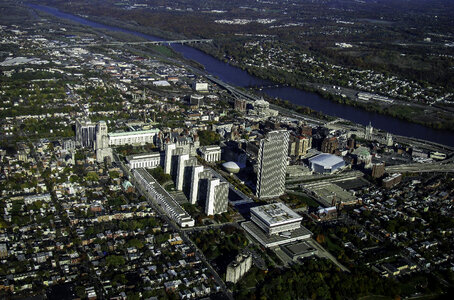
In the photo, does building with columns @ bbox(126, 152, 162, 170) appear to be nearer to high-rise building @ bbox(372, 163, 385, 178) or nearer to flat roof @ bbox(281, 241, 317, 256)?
flat roof @ bbox(281, 241, 317, 256)

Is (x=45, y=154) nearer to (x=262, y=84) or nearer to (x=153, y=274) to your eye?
(x=153, y=274)

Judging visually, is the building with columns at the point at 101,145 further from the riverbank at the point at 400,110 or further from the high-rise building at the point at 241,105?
the riverbank at the point at 400,110

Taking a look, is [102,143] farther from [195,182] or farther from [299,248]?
[299,248]

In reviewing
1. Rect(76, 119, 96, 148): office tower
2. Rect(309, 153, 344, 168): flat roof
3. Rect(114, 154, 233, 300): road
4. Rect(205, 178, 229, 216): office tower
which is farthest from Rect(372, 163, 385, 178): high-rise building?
Rect(76, 119, 96, 148): office tower

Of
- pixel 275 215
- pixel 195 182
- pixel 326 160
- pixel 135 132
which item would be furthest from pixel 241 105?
pixel 275 215

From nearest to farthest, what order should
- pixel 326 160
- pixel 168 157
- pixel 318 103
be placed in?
1. pixel 168 157
2. pixel 326 160
3. pixel 318 103

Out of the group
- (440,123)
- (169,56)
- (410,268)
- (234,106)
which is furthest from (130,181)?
(169,56)

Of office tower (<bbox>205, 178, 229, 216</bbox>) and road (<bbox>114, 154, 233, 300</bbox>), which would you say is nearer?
road (<bbox>114, 154, 233, 300</bbox>)
